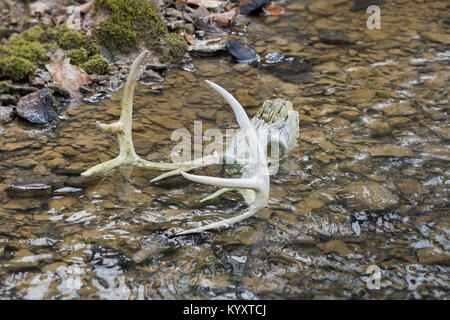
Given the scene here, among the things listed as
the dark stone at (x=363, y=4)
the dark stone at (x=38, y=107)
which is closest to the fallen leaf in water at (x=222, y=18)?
the dark stone at (x=363, y=4)

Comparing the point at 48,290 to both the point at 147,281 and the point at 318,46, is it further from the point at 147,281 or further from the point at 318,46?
the point at 318,46

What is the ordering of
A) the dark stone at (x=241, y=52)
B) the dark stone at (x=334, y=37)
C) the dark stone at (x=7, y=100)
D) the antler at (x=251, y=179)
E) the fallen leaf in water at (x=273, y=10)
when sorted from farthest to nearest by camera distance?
the fallen leaf in water at (x=273, y=10)
the dark stone at (x=334, y=37)
the dark stone at (x=241, y=52)
the dark stone at (x=7, y=100)
the antler at (x=251, y=179)

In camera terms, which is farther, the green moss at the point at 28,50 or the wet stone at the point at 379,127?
the green moss at the point at 28,50

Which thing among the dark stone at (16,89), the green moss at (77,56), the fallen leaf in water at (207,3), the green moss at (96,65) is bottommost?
the dark stone at (16,89)

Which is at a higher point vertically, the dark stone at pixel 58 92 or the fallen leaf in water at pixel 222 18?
the fallen leaf in water at pixel 222 18

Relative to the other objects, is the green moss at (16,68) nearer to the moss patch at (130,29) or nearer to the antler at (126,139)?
the moss patch at (130,29)

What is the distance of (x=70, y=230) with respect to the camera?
3352mm

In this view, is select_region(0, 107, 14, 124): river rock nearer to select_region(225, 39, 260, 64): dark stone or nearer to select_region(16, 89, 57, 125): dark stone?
select_region(16, 89, 57, 125): dark stone

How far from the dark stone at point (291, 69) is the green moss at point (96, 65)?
2045 millimetres

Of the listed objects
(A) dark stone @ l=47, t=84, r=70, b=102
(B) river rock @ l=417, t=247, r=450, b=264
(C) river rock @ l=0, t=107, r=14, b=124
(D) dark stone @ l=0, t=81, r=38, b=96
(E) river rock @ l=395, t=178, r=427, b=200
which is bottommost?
(B) river rock @ l=417, t=247, r=450, b=264

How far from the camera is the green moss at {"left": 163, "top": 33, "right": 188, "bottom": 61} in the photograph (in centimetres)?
610

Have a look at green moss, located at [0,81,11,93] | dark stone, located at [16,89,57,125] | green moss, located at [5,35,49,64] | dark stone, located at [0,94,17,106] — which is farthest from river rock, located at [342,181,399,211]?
green moss, located at [5,35,49,64]

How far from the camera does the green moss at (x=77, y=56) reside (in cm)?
570

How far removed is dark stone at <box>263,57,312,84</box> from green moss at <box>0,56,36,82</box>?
9.49 feet
